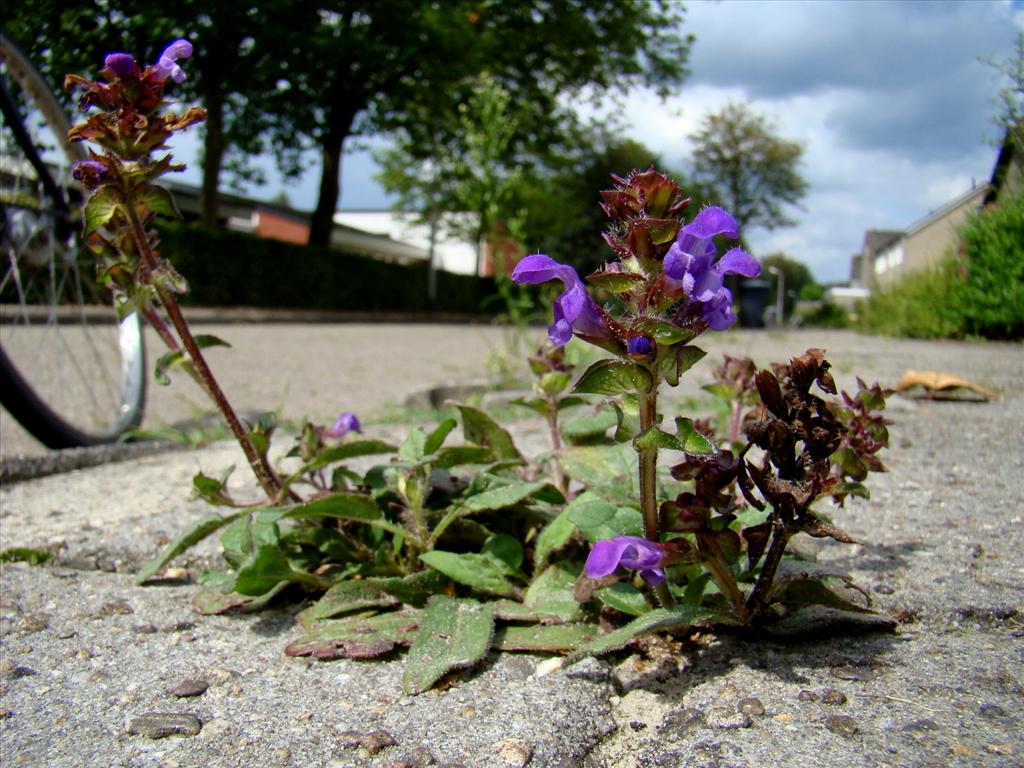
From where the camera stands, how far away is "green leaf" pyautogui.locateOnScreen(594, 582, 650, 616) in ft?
3.80

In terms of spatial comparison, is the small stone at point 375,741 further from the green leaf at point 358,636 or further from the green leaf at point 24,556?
the green leaf at point 24,556

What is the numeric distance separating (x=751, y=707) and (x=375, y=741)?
0.44 m

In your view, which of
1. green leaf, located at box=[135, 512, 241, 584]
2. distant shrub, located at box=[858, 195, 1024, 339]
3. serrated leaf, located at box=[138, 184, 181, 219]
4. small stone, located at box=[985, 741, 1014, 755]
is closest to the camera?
small stone, located at box=[985, 741, 1014, 755]

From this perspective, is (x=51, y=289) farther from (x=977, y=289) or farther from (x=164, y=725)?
(x=977, y=289)

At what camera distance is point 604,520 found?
1.18 meters

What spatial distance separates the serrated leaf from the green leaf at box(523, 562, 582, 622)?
0.80m

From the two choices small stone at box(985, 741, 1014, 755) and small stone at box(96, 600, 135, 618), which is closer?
small stone at box(985, 741, 1014, 755)

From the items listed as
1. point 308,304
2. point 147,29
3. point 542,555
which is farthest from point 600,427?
point 308,304

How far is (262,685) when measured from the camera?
1146 millimetres

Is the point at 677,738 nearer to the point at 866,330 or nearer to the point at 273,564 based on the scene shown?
the point at 273,564

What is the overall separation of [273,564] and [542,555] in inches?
17.2

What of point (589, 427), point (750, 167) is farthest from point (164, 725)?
point (750, 167)

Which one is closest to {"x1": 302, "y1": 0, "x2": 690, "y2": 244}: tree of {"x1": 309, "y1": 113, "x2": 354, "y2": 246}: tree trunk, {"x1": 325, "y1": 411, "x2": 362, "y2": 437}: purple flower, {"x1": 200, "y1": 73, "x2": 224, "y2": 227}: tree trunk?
{"x1": 309, "y1": 113, "x2": 354, "y2": 246}: tree trunk

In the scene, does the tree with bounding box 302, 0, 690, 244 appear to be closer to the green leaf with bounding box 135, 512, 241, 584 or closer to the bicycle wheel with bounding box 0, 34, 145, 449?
the bicycle wheel with bounding box 0, 34, 145, 449
